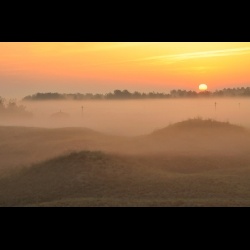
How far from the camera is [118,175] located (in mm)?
8344

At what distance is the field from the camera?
21.3ft

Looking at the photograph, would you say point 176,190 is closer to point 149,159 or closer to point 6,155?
point 149,159

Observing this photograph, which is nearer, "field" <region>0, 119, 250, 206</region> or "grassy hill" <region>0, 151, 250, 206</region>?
"grassy hill" <region>0, 151, 250, 206</region>

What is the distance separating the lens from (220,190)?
7.03 m

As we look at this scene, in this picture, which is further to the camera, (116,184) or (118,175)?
(118,175)

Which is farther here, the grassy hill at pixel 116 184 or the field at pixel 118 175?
the field at pixel 118 175

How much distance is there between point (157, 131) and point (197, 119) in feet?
7.69

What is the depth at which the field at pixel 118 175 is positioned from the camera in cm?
650
